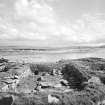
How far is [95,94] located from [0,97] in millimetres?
3726

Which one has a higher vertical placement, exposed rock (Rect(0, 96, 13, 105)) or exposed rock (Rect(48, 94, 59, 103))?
exposed rock (Rect(48, 94, 59, 103))

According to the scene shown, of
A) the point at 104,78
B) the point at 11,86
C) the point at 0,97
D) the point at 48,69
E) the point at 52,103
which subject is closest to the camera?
the point at 52,103

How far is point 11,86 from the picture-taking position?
29.9 ft

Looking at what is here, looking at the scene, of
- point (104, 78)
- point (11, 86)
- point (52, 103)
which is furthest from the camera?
point (104, 78)

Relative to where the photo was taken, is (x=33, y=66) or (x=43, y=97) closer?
(x=43, y=97)

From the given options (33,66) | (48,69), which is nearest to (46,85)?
(48,69)

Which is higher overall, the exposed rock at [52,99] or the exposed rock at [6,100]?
the exposed rock at [52,99]

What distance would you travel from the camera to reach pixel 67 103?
6.25 m

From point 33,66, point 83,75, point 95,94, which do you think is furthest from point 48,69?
point 95,94

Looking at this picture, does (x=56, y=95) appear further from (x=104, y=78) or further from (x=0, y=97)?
(x=104, y=78)

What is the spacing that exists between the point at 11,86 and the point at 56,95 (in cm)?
335

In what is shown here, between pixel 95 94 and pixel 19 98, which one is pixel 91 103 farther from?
pixel 19 98

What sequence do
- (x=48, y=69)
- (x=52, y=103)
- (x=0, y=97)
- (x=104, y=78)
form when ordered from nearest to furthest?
1. (x=52, y=103)
2. (x=0, y=97)
3. (x=104, y=78)
4. (x=48, y=69)

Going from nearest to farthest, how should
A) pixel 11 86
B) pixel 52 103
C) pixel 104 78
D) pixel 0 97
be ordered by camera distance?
pixel 52 103 < pixel 0 97 < pixel 11 86 < pixel 104 78
